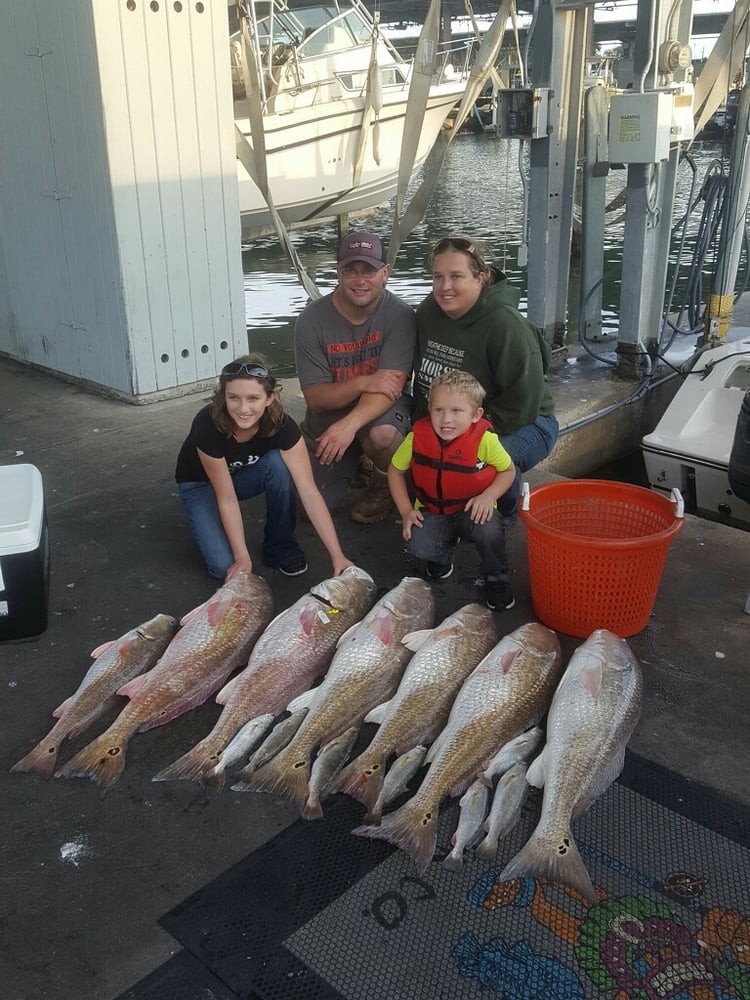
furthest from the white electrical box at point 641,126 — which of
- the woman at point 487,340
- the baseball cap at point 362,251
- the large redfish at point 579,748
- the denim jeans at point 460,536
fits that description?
the large redfish at point 579,748

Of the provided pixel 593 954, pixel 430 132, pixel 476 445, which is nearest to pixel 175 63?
pixel 476 445

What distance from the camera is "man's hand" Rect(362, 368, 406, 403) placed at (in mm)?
4023

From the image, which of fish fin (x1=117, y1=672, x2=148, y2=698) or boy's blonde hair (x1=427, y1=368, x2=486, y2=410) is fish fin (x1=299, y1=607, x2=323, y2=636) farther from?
boy's blonde hair (x1=427, y1=368, x2=486, y2=410)

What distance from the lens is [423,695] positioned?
280 cm

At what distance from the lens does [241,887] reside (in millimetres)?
2234

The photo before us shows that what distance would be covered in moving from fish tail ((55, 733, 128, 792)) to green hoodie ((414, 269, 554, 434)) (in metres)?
2.15

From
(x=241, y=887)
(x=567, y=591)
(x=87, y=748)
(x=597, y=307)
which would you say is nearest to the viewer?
(x=241, y=887)

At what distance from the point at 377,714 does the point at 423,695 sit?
0.16 metres

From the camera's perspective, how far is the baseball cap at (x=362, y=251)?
3875 millimetres

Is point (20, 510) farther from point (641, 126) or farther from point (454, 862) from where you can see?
point (641, 126)

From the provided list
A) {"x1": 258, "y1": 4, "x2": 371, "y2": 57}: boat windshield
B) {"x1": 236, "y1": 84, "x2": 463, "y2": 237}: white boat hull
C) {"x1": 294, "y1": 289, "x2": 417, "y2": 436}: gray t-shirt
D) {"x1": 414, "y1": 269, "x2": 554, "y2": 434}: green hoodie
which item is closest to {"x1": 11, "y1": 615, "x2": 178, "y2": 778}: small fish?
{"x1": 294, "y1": 289, "x2": 417, "y2": 436}: gray t-shirt

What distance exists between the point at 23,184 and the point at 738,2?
17.0 feet

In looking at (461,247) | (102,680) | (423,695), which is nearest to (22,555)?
(102,680)

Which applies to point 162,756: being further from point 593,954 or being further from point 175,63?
point 175,63
